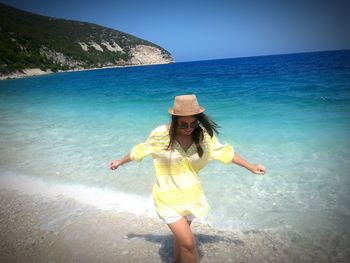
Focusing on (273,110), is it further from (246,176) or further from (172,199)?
(172,199)

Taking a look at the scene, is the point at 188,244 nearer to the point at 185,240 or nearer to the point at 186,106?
the point at 185,240

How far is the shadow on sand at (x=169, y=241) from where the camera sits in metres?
3.77

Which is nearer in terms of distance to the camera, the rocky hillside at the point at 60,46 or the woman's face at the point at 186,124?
the woman's face at the point at 186,124

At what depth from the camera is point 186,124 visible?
2.73 meters

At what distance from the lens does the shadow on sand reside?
377 centimetres

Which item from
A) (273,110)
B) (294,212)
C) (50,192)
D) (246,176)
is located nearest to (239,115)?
(273,110)

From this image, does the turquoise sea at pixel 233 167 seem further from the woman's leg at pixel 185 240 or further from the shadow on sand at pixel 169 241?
the woman's leg at pixel 185 240

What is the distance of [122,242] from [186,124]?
2.26 metres

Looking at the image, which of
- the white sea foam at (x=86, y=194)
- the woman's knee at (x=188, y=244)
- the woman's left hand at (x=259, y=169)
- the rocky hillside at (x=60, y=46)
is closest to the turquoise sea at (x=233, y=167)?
the white sea foam at (x=86, y=194)

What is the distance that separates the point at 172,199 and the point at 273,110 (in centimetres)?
1303

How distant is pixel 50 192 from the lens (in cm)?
563

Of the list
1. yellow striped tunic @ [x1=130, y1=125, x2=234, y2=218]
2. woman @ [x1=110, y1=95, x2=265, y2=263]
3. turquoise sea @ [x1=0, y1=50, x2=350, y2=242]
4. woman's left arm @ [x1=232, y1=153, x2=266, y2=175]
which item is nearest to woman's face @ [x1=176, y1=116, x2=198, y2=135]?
woman @ [x1=110, y1=95, x2=265, y2=263]

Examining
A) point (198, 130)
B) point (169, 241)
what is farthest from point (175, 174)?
point (169, 241)

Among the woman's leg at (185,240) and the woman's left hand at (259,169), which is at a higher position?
the woman's left hand at (259,169)
